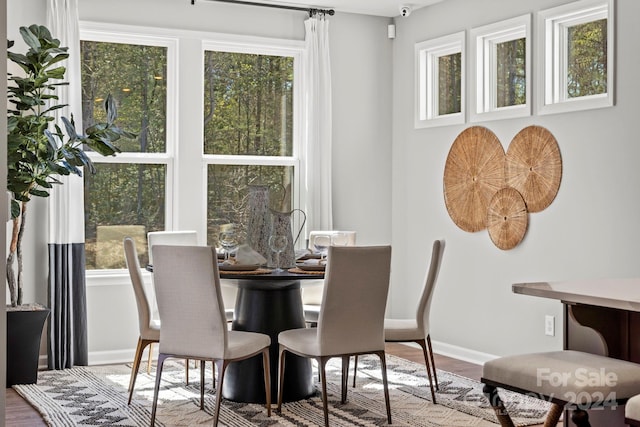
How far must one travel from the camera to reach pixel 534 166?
5.57 meters

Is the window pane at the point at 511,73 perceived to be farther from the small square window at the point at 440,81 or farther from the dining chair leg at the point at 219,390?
the dining chair leg at the point at 219,390

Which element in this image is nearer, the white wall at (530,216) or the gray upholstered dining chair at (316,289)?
the white wall at (530,216)

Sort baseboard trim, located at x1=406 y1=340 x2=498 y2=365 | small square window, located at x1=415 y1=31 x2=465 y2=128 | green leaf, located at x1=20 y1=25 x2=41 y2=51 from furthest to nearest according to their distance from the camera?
1. small square window, located at x1=415 y1=31 x2=465 y2=128
2. baseboard trim, located at x1=406 y1=340 x2=498 y2=365
3. green leaf, located at x1=20 y1=25 x2=41 y2=51

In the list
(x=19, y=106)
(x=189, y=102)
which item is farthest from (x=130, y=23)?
(x=19, y=106)

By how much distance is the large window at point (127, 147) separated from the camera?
6094 mm

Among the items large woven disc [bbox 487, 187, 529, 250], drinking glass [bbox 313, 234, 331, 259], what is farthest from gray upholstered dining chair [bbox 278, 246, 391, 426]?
large woven disc [bbox 487, 187, 529, 250]

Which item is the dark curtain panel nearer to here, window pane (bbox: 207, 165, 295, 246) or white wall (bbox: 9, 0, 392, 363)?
white wall (bbox: 9, 0, 392, 363)

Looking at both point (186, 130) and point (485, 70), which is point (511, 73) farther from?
point (186, 130)

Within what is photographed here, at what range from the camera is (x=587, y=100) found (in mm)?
5168

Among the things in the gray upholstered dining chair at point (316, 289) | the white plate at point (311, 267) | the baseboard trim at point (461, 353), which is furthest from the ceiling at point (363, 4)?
the baseboard trim at point (461, 353)

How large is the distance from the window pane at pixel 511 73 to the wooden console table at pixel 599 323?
9.62 feet

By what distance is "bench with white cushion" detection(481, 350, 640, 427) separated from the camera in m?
2.62

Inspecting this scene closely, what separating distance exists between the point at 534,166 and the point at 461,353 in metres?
1.59

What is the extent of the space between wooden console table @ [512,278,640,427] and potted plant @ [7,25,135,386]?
10.7 ft
